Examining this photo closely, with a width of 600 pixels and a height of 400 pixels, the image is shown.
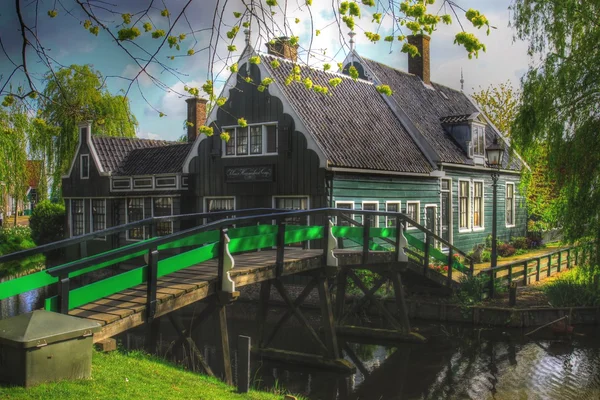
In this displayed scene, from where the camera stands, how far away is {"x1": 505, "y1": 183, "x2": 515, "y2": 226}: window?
28.7 metres

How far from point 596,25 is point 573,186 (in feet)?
12.0

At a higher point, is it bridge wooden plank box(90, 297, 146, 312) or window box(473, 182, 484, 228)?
window box(473, 182, 484, 228)

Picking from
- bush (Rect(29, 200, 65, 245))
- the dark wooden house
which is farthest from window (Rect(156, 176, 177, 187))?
Answer: bush (Rect(29, 200, 65, 245))

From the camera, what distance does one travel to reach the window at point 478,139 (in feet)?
82.9

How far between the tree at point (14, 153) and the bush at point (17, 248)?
1.70 meters

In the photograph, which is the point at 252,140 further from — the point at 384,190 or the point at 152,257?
the point at 152,257

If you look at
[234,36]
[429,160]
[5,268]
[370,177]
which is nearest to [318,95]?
[370,177]

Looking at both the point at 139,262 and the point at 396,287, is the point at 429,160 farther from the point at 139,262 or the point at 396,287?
the point at 139,262

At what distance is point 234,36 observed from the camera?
7.69 m

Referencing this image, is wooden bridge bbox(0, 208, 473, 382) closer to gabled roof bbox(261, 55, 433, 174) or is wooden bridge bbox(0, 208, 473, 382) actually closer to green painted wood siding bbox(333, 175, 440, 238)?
green painted wood siding bbox(333, 175, 440, 238)

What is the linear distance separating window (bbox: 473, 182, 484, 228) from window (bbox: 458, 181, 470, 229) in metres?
0.68

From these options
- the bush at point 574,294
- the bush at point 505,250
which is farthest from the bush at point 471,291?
the bush at point 505,250

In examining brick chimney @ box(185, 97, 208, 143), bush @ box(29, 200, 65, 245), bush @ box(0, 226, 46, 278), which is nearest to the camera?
brick chimney @ box(185, 97, 208, 143)

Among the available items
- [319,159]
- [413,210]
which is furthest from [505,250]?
[319,159]
